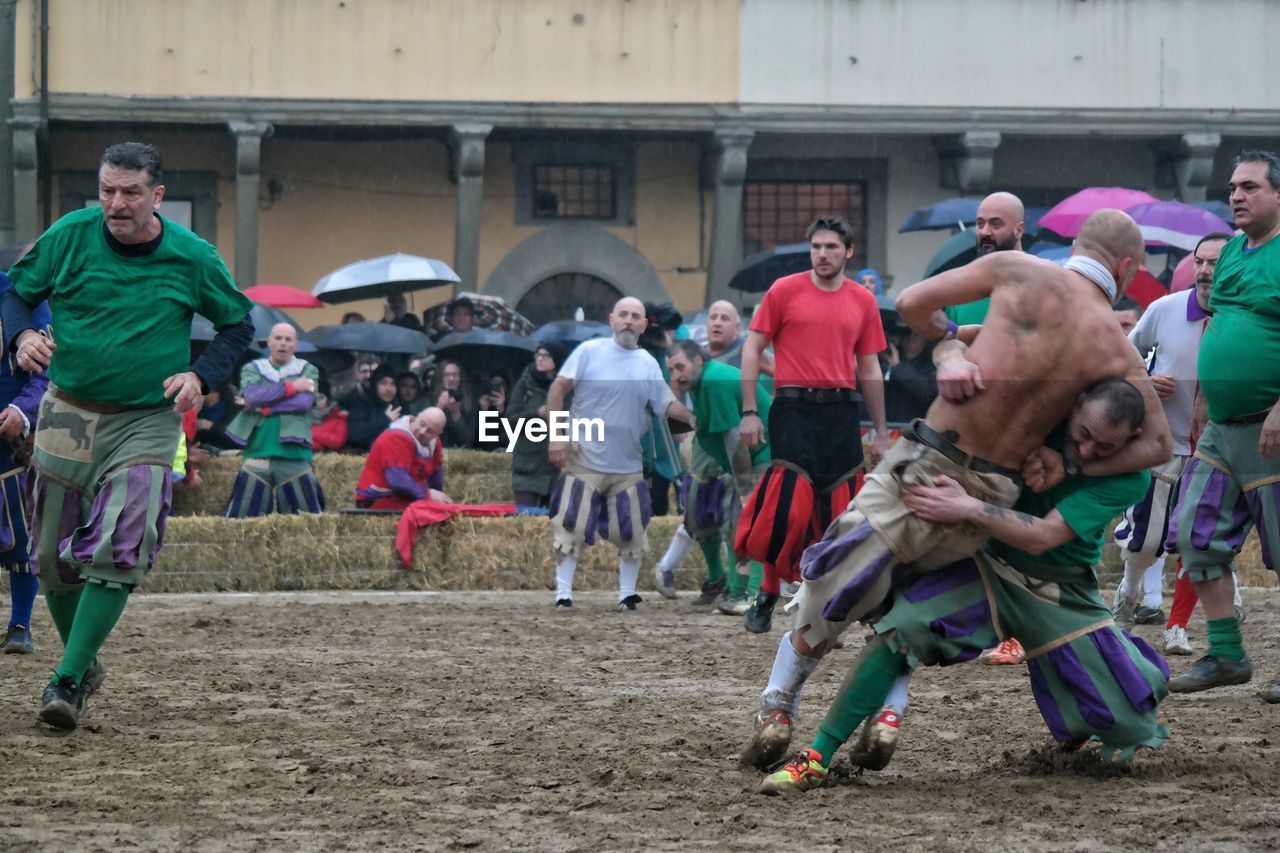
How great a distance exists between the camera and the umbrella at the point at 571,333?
18.9m

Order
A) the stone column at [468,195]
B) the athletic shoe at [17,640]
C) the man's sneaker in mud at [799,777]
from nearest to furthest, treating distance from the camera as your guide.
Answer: the man's sneaker in mud at [799,777]
the athletic shoe at [17,640]
the stone column at [468,195]

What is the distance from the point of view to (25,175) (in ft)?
80.0

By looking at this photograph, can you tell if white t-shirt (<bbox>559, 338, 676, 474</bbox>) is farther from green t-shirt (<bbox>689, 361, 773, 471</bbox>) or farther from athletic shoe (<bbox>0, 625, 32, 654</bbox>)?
athletic shoe (<bbox>0, 625, 32, 654</bbox>)

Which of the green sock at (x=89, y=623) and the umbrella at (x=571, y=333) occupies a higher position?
the umbrella at (x=571, y=333)

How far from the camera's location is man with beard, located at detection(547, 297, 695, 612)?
43.3ft

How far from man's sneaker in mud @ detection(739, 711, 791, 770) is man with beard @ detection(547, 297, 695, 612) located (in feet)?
22.5

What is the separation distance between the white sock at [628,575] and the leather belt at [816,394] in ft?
9.31

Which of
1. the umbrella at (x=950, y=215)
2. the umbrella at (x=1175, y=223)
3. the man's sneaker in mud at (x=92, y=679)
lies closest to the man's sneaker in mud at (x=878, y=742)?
the man's sneaker in mud at (x=92, y=679)

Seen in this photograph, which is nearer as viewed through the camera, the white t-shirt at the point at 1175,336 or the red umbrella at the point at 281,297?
the white t-shirt at the point at 1175,336

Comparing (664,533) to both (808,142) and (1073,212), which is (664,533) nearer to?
(1073,212)

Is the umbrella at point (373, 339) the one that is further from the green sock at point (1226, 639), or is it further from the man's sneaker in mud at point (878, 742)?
Result: the man's sneaker in mud at point (878, 742)

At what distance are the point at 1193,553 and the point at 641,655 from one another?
2859mm

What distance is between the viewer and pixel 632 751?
22.0ft

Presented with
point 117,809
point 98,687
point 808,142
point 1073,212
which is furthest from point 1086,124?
point 117,809
